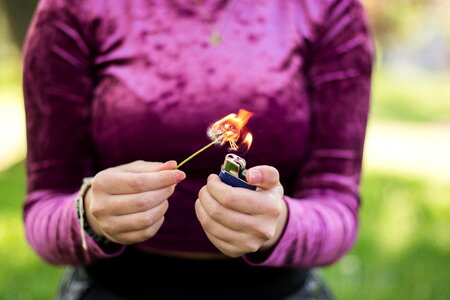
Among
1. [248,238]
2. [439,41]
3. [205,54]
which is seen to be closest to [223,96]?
[205,54]

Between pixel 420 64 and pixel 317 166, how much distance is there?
22732mm

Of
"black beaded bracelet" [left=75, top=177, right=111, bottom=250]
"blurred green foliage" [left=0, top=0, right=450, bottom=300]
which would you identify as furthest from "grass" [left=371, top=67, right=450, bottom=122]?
"black beaded bracelet" [left=75, top=177, right=111, bottom=250]

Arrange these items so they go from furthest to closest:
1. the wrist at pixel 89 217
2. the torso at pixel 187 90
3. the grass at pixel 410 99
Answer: the grass at pixel 410 99 < the torso at pixel 187 90 < the wrist at pixel 89 217

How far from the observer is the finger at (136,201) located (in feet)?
3.05

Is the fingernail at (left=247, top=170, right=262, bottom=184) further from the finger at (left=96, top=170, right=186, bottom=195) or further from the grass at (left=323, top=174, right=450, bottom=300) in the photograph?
the grass at (left=323, top=174, right=450, bottom=300)

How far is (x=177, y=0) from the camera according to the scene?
129 centimetres

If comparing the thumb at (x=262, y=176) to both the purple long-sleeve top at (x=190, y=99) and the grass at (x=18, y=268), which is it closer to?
the purple long-sleeve top at (x=190, y=99)

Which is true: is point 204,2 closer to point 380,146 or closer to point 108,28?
point 108,28

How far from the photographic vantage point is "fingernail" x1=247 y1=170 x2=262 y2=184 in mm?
896

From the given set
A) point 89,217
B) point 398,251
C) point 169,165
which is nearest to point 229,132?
point 169,165

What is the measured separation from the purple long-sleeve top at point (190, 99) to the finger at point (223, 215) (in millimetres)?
262

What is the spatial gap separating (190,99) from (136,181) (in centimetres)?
35

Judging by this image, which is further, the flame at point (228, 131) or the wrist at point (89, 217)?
the wrist at point (89, 217)

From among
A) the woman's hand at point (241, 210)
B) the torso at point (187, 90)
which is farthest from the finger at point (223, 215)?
the torso at point (187, 90)
